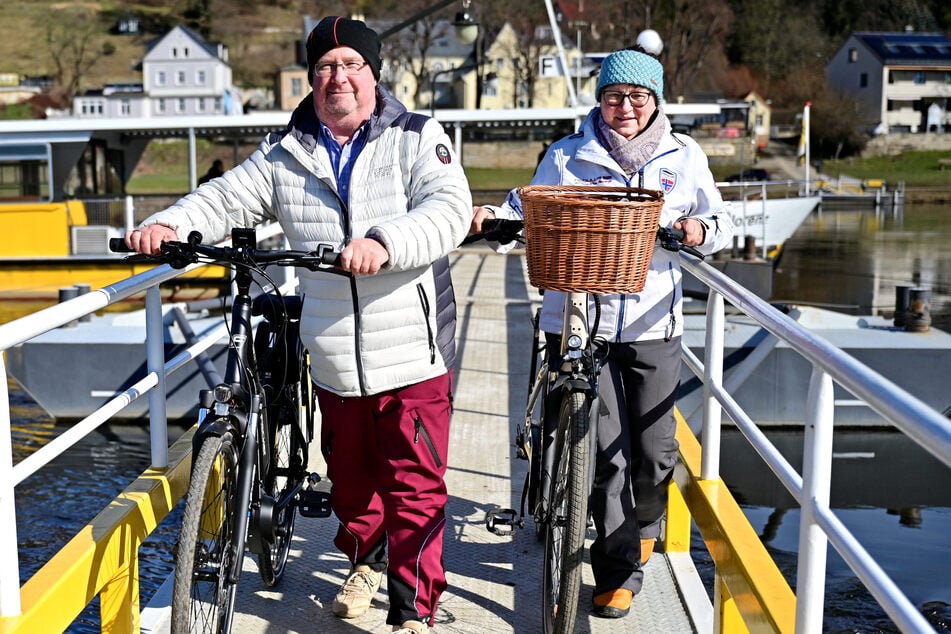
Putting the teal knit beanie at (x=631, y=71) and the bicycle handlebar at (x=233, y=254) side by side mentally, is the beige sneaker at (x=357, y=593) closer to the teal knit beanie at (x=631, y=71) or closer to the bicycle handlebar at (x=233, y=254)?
the bicycle handlebar at (x=233, y=254)

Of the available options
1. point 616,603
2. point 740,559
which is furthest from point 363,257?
point 616,603

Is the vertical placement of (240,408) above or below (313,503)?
above

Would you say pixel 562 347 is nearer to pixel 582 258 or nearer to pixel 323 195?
pixel 582 258

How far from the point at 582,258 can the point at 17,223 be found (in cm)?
1874

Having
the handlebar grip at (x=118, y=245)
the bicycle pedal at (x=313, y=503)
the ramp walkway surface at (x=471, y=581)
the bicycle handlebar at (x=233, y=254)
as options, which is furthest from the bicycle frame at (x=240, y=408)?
the ramp walkway surface at (x=471, y=581)

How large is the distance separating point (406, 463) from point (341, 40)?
4.21 feet

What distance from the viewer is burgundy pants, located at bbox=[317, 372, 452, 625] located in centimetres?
351

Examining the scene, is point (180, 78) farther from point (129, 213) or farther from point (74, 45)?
point (129, 213)

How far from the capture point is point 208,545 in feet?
9.89

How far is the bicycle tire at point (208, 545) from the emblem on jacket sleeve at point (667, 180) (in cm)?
168

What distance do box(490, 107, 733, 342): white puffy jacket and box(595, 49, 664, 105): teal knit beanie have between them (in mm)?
186

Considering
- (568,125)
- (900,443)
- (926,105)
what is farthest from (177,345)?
(926,105)

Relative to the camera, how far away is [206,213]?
11.3 feet

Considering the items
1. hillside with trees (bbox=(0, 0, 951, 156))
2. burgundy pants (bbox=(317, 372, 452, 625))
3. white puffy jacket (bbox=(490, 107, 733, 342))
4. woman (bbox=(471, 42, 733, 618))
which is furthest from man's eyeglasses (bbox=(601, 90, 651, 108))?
hillside with trees (bbox=(0, 0, 951, 156))
